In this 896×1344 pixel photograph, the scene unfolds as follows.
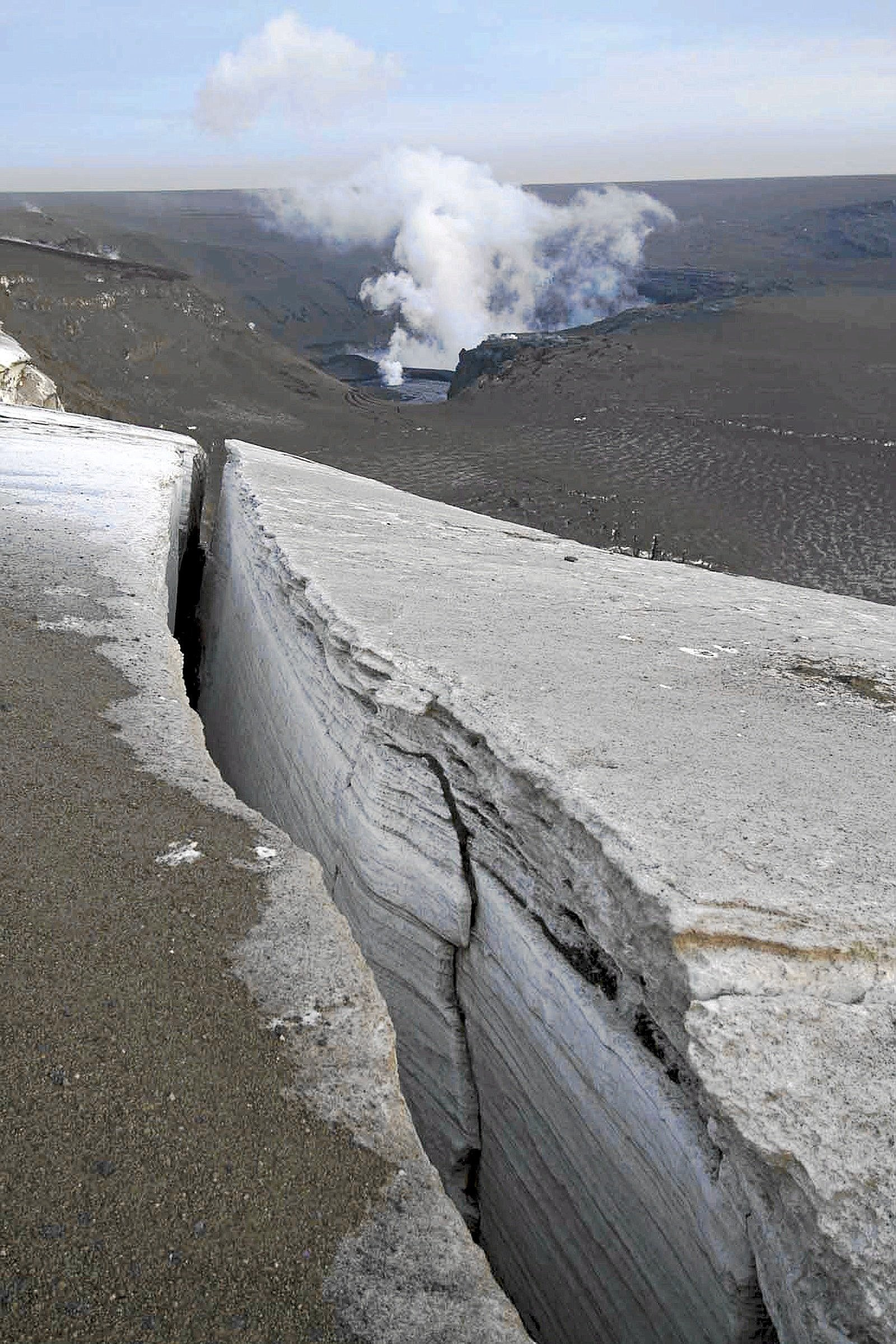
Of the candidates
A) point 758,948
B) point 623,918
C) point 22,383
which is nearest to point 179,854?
point 623,918

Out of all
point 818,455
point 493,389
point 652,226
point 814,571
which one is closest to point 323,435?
point 493,389

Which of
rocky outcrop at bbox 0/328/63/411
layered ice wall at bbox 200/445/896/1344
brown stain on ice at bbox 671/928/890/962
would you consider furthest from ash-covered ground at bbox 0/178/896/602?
brown stain on ice at bbox 671/928/890/962

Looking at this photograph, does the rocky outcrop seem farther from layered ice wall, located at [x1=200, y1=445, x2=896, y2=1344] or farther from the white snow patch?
the white snow patch

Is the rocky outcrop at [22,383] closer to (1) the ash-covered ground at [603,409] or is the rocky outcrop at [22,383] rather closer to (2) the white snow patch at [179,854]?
(1) the ash-covered ground at [603,409]

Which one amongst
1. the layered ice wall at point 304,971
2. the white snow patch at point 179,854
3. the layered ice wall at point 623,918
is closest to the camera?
the layered ice wall at point 304,971

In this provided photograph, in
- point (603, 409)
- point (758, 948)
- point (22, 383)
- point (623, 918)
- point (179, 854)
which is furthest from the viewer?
point (603, 409)

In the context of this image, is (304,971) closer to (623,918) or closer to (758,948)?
(623,918)

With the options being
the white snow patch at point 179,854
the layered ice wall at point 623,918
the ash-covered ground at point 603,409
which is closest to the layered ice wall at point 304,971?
the white snow patch at point 179,854
